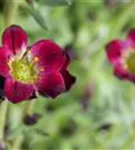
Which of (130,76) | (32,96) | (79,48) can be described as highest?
(32,96)

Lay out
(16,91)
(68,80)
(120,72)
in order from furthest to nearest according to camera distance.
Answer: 1. (120,72)
2. (68,80)
3. (16,91)

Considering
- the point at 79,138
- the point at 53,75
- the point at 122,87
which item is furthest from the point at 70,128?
the point at 53,75

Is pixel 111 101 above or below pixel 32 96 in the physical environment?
below

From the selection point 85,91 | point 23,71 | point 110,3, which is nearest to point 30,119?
point 23,71

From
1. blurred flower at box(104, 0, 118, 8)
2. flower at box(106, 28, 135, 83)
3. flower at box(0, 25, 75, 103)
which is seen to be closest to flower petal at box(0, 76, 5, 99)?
flower at box(0, 25, 75, 103)

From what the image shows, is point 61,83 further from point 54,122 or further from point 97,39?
point 97,39

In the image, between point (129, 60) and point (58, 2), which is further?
point (129, 60)

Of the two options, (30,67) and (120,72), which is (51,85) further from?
(120,72)
